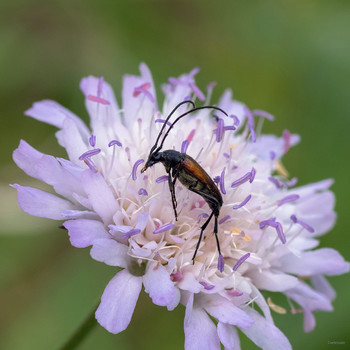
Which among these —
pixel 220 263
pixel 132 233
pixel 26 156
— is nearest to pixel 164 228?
pixel 132 233

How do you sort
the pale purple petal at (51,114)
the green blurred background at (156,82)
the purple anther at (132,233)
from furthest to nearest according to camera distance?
the green blurred background at (156,82), the pale purple petal at (51,114), the purple anther at (132,233)

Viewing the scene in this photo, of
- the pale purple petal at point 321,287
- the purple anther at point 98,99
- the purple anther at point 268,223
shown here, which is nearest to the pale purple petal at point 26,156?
the purple anther at point 98,99

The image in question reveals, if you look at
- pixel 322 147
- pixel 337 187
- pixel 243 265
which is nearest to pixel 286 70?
pixel 322 147

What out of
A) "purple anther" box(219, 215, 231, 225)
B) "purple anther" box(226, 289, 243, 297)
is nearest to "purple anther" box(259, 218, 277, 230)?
"purple anther" box(219, 215, 231, 225)

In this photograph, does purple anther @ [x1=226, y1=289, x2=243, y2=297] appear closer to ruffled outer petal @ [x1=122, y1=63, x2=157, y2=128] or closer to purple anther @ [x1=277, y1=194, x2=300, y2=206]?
purple anther @ [x1=277, y1=194, x2=300, y2=206]

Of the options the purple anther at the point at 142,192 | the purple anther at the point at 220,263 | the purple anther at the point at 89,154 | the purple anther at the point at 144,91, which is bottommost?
the purple anther at the point at 220,263

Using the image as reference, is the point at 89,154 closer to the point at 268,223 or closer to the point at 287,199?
the point at 268,223

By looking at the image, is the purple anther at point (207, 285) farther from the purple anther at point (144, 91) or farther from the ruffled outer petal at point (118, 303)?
the purple anther at point (144, 91)
